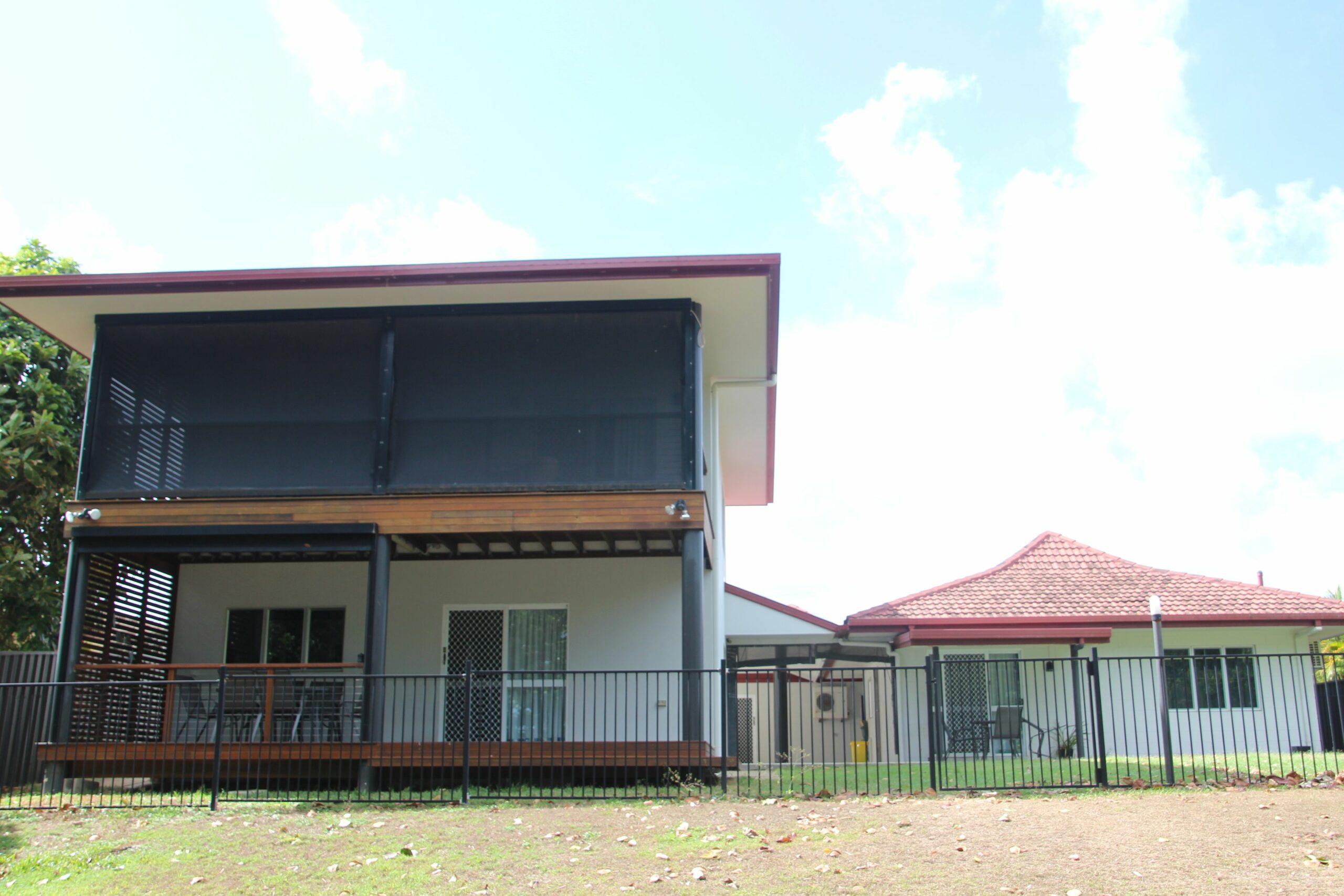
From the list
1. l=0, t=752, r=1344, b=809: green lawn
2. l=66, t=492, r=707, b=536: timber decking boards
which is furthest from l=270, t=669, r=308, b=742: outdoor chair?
l=66, t=492, r=707, b=536: timber decking boards

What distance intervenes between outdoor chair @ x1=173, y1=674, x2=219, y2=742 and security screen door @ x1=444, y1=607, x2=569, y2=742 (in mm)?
2767

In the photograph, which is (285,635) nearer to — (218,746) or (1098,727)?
(218,746)

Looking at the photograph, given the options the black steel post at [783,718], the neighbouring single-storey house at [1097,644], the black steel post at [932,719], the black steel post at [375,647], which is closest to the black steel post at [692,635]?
the black steel post at [932,719]

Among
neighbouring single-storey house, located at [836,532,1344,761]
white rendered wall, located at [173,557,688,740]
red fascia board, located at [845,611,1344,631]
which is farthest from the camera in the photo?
red fascia board, located at [845,611,1344,631]

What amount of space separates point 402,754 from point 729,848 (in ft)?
15.3

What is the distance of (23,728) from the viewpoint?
43.9 feet

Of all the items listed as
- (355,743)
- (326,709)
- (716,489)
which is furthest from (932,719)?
(326,709)

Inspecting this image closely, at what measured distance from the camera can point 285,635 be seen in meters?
15.8

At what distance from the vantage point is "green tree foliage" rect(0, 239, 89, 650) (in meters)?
17.8

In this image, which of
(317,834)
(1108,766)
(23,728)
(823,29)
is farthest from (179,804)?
(823,29)

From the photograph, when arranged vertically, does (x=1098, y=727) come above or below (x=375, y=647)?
below

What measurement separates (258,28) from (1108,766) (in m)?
19.1

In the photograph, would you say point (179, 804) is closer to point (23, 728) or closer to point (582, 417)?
point (23, 728)

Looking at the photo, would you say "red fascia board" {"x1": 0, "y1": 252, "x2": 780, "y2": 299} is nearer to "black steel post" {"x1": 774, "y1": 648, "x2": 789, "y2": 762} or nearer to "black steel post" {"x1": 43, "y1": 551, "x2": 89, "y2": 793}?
"black steel post" {"x1": 43, "y1": 551, "x2": 89, "y2": 793}
